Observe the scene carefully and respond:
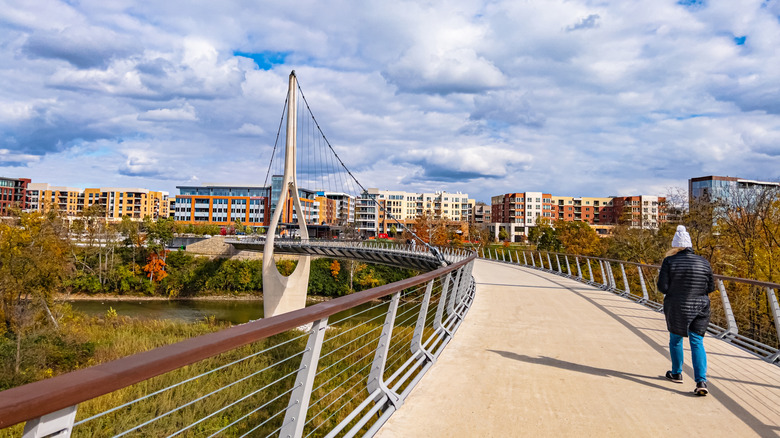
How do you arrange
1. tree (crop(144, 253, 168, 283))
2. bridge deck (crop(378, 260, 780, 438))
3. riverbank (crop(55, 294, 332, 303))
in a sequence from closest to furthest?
1. bridge deck (crop(378, 260, 780, 438))
2. riverbank (crop(55, 294, 332, 303))
3. tree (crop(144, 253, 168, 283))

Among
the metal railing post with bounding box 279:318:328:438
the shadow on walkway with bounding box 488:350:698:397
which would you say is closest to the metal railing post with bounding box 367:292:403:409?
the metal railing post with bounding box 279:318:328:438

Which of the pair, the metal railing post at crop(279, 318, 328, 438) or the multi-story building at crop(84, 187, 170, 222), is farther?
the multi-story building at crop(84, 187, 170, 222)

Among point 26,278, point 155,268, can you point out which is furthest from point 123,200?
point 26,278

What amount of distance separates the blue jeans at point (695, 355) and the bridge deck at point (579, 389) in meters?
0.19

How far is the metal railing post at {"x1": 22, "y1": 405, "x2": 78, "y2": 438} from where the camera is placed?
117 cm

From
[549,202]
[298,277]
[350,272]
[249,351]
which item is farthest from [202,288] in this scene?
[549,202]

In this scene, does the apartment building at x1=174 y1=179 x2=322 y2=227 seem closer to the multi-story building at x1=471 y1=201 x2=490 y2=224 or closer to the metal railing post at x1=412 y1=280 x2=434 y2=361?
the multi-story building at x1=471 y1=201 x2=490 y2=224

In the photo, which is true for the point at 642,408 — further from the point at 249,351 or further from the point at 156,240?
the point at 156,240

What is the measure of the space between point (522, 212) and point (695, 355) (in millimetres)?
111014

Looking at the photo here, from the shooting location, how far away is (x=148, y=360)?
1.54 metres

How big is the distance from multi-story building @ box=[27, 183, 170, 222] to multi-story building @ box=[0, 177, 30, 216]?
3616 mm

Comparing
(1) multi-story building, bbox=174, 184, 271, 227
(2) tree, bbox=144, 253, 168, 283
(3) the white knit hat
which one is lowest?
(2) tree, bbox=144, 253, 168, 283

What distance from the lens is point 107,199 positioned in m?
127

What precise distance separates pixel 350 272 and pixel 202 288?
16.7 meters
